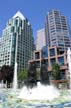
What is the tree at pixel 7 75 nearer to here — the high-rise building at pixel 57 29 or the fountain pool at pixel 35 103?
the fountain pool at pixel 35 103

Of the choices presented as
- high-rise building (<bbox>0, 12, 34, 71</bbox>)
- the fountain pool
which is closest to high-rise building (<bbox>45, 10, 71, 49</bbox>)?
high-rise building (<bbox>0, 12, 34, 71</bbox>)

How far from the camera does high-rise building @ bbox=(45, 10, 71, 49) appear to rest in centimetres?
14612

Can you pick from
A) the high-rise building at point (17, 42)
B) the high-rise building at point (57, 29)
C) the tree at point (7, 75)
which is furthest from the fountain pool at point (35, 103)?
the high-rise building at point (57, 29)

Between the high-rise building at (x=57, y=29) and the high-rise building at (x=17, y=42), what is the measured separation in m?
16.4

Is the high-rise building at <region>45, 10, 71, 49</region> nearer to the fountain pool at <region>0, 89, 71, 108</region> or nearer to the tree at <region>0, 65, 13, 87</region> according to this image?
the tree at <region>0, 65, 13, 87</region>

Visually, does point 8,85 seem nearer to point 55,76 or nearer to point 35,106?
point 55,76

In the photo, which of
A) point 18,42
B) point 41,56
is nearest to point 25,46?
point 18,42

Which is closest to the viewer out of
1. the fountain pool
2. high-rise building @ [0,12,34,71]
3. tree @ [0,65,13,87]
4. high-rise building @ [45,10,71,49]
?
the fountain pool

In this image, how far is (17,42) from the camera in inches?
5374

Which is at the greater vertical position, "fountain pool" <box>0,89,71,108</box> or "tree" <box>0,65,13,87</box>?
"tree" <box>0,65,13,87</box>

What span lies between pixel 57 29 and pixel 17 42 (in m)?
40.3

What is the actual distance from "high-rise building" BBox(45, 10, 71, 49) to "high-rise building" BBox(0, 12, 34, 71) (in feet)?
53.9

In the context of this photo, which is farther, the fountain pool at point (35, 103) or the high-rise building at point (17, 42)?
the high-rise building at point (17, 42)

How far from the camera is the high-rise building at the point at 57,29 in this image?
146 m
